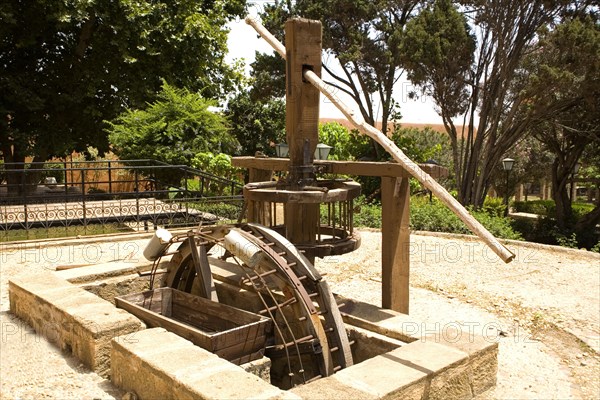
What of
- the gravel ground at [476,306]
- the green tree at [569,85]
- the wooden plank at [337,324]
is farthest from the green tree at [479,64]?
the wooden plank at [337,324]

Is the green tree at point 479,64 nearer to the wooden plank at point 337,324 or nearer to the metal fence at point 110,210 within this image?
the metal fence at point 110,210

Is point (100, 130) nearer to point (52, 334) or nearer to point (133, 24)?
point (133, 24)

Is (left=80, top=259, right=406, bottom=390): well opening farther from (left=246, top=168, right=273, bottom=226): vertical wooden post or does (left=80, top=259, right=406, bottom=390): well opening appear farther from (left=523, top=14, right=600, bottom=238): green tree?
(left=523, top=14, right=600, bottom=238): green tree

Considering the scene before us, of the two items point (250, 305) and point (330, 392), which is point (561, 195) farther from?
point (330, 392)

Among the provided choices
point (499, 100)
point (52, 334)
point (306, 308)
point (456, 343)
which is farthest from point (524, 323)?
point (499, 100)

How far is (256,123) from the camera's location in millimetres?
23094

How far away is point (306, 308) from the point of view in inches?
151

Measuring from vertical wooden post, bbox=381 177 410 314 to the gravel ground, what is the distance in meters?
0.44

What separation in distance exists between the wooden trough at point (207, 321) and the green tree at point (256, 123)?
59.1ft

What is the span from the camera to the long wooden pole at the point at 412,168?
3.31 m

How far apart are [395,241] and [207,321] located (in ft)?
5.92

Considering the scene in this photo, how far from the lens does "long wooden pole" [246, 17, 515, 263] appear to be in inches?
130

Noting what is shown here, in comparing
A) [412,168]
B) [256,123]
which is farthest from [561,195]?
[412,168]

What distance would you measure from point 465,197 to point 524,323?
1367 cm
